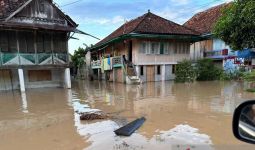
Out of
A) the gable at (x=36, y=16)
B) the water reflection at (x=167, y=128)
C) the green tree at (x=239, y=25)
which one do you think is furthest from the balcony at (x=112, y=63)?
the water reflection at (x=167, y=128)

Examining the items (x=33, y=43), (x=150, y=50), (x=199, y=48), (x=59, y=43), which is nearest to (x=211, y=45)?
(x=199, y=48)

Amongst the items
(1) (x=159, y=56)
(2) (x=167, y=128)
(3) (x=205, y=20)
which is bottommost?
(2) (x=167, y=128)

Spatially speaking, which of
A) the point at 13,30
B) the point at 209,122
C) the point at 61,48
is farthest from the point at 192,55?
the point at 209,122

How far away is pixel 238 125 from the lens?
177 centimetres

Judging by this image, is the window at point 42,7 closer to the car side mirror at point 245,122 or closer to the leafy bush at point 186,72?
the leafy bush at point 186,72

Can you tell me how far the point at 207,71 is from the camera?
20.4 metres

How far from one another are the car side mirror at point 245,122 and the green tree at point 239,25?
31.5 feet

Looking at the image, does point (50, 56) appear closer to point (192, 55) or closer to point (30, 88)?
point (30, 88)

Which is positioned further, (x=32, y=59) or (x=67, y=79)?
(x=67, y=79)

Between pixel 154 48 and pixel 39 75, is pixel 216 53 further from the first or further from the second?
pixel 39 75

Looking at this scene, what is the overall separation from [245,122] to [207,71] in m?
19.7

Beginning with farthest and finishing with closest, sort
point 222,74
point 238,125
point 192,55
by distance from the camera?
point 192,55, point 222,74, point 238,125

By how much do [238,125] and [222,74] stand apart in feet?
65.1

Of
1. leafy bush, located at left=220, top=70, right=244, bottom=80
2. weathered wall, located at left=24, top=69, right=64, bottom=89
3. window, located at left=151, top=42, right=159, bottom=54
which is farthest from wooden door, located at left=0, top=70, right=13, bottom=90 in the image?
leafy bush, located at left=220, top=70, right=244, bottom=80
